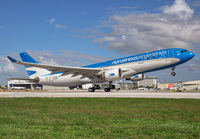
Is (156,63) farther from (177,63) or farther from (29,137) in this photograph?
(29,137)

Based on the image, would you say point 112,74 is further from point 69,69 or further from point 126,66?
point 69,69

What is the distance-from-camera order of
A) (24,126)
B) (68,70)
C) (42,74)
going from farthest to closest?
(42,74)
(68,70)
(24,126)

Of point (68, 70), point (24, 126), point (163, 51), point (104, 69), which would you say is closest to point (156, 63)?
point (163, 51)

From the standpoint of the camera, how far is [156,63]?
112 ft

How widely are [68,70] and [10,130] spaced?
97.7 ft

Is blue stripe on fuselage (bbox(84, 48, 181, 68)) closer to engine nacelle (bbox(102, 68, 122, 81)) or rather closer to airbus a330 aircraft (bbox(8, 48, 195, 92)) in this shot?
airbus a330 aircraft (bbox(8, 48, 195, 92))

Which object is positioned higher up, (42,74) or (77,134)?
(42,74)

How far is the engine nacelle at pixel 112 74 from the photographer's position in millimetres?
34966

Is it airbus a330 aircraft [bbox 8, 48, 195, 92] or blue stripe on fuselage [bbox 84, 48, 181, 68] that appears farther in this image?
blue stripe on fuselage [bbox 84, 48, 181, 68]

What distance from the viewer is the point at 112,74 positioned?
35219 mm

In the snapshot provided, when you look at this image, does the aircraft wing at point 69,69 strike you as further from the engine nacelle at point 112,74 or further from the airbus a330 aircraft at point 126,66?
the engine nacelle at point 112,74

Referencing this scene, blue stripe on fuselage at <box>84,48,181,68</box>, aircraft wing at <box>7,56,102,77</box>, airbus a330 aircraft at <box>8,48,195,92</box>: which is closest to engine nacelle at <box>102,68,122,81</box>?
airbus a330 aircraft at <box>8,48,195,92</box>

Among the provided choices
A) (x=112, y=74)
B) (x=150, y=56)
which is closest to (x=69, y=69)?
(x=112, y=74)

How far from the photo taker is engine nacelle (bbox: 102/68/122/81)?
35.0 metres
